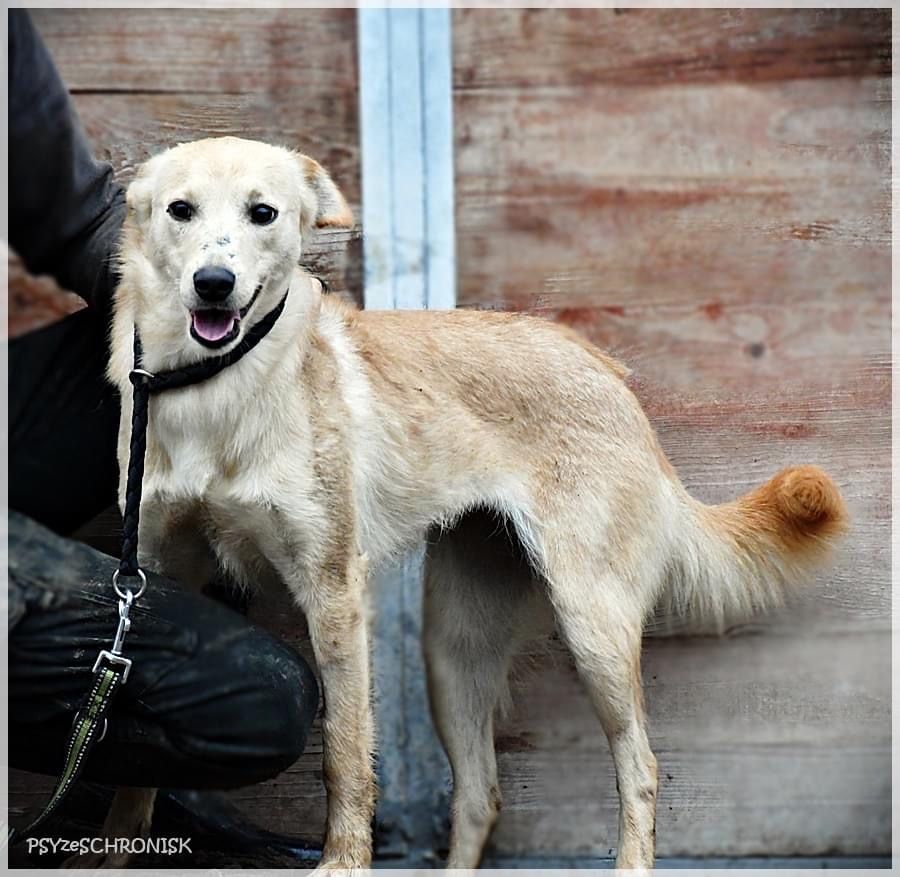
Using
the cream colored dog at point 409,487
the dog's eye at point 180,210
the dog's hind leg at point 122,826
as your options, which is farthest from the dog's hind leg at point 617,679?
the dog's eye at point 180,210

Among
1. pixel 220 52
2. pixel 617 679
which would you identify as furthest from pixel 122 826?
pixel 220 52

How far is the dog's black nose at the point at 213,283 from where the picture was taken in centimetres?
201

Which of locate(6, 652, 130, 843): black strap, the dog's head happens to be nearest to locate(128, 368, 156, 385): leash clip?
the dog's head

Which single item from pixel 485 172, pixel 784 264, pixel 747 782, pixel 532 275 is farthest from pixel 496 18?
pixel 747 782

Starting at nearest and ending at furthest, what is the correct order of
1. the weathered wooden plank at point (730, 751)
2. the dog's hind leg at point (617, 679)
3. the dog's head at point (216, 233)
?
the dog's head at point (216, 233), the dog's hind leg at point (617, 679), the weathered wooden plank at point (730, 751)

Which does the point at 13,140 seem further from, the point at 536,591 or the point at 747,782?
the point at 747,782

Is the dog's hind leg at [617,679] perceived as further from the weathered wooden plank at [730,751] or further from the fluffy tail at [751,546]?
the weathered wooden plank at [730,751]

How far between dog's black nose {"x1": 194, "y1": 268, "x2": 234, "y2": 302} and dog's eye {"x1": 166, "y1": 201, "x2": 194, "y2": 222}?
15cm

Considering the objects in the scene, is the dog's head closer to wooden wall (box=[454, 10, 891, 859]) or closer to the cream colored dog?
the cream colored dog

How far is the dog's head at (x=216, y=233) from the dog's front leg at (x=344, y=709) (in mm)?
506

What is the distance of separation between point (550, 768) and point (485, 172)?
1.44 meters

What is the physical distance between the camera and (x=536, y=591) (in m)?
2.81

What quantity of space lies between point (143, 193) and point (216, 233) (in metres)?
0.22

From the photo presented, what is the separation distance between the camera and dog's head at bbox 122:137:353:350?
2.05 meters
